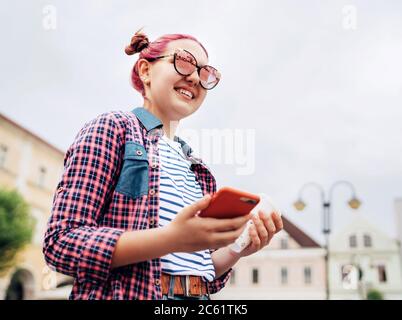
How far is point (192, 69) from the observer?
1.42 meters

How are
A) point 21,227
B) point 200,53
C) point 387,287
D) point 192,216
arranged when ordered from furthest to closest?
point 387,287 < point 21,227 < point 200,53 < point 192,216

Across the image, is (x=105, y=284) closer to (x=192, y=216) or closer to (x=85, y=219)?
(x=85, y=219)

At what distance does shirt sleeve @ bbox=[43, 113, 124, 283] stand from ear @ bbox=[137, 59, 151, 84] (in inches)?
13.9

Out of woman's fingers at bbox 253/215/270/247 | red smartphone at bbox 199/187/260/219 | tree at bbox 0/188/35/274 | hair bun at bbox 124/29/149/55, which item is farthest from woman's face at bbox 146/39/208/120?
tree at bbox 0/188/35/274

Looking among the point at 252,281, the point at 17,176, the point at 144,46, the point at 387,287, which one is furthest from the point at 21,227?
the point at 387,287

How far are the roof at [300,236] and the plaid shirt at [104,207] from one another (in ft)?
83.0

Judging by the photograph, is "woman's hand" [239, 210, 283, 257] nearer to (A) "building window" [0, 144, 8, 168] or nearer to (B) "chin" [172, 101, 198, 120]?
(B) "chin" [172, 101, 198, 120]

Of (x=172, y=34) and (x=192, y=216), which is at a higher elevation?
(x=172, y=34)

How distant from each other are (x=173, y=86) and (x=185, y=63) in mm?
78

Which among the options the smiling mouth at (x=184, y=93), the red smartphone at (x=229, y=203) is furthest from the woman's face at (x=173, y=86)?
the red smartphone at (x=229, y=203)

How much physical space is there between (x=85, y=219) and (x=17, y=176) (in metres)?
19.6

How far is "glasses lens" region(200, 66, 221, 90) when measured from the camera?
1.44m

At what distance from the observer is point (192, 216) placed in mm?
932
